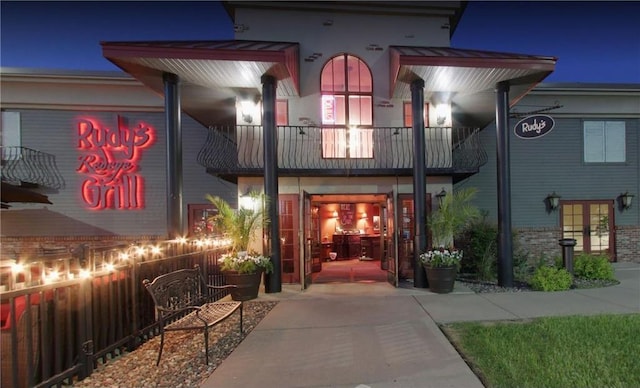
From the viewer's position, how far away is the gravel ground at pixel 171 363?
3475 millimetres

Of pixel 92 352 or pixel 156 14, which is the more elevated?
pixel 156 14

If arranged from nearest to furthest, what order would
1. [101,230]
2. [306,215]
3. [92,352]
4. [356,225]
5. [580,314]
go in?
1. [92,352]
2. [580,314]
3. [306,215]
4. [101,230]
5. [356,225]

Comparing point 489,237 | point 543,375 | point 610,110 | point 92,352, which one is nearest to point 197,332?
point 92,352

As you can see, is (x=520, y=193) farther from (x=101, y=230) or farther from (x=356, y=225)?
(x=101, y=230)

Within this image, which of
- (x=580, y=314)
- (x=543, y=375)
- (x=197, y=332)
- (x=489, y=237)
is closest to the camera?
(x=543, y=375)

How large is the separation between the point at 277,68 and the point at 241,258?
14.6ft

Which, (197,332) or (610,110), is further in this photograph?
(610,110)

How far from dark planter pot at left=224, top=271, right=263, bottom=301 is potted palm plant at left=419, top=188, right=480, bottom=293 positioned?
3.92m

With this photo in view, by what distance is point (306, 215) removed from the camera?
26.7 feet

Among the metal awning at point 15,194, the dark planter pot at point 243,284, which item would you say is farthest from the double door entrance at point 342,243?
the metal awning at point 15,194

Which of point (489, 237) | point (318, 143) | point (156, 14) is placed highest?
point (156, 14)

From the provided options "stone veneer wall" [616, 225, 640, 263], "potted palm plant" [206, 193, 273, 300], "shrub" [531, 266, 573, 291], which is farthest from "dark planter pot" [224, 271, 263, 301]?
"stone veneer wall" [616, 225, 640, 263]

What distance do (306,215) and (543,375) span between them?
18.7 ft

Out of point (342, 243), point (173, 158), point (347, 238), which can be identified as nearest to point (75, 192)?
point (173, 158)
